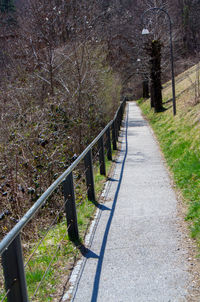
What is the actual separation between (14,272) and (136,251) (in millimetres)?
2274

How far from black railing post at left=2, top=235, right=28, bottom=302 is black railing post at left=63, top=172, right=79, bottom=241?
82.3 inches

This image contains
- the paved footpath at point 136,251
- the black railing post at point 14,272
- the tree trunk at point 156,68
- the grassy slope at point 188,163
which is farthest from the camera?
the tree trunk at point 156,68

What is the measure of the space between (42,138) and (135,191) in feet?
7.35

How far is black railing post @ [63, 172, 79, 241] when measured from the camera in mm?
4785

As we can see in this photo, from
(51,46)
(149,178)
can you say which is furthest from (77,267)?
(51,46)

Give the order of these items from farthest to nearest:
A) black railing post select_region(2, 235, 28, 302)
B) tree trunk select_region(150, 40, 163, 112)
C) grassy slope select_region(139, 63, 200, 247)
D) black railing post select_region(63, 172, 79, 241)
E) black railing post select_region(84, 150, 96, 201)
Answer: tree trunk select_region(150, 40, 163, 112) → black railing post select_region(84, 150, 96, 201) → grassy slope select_region(139, 63, 200, 247) → black railing post select_region(63, 172, 79, 241) → black railing post select_region(2, 235, 28, 302)

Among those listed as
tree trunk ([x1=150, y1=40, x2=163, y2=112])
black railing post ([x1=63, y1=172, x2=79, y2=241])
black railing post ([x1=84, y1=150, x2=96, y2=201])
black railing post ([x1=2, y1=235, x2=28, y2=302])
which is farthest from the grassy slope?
tree trunk ([x1=150, y1=40, x2=163, y2=112])

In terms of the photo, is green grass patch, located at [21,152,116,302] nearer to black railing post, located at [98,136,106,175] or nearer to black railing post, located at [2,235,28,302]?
black railing post, located at [2,235,28,302]

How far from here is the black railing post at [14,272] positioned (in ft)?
8.34

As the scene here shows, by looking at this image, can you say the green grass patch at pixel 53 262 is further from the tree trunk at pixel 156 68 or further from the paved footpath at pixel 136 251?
the tree trunk at pixel 156 68

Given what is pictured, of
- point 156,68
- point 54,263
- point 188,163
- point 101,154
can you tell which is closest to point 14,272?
point 54,263

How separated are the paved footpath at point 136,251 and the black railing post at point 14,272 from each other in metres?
1.02

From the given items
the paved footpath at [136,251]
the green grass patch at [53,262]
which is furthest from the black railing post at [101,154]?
the green grass patch at [53,262]

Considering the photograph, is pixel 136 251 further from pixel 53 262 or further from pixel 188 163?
pixel 188 163
